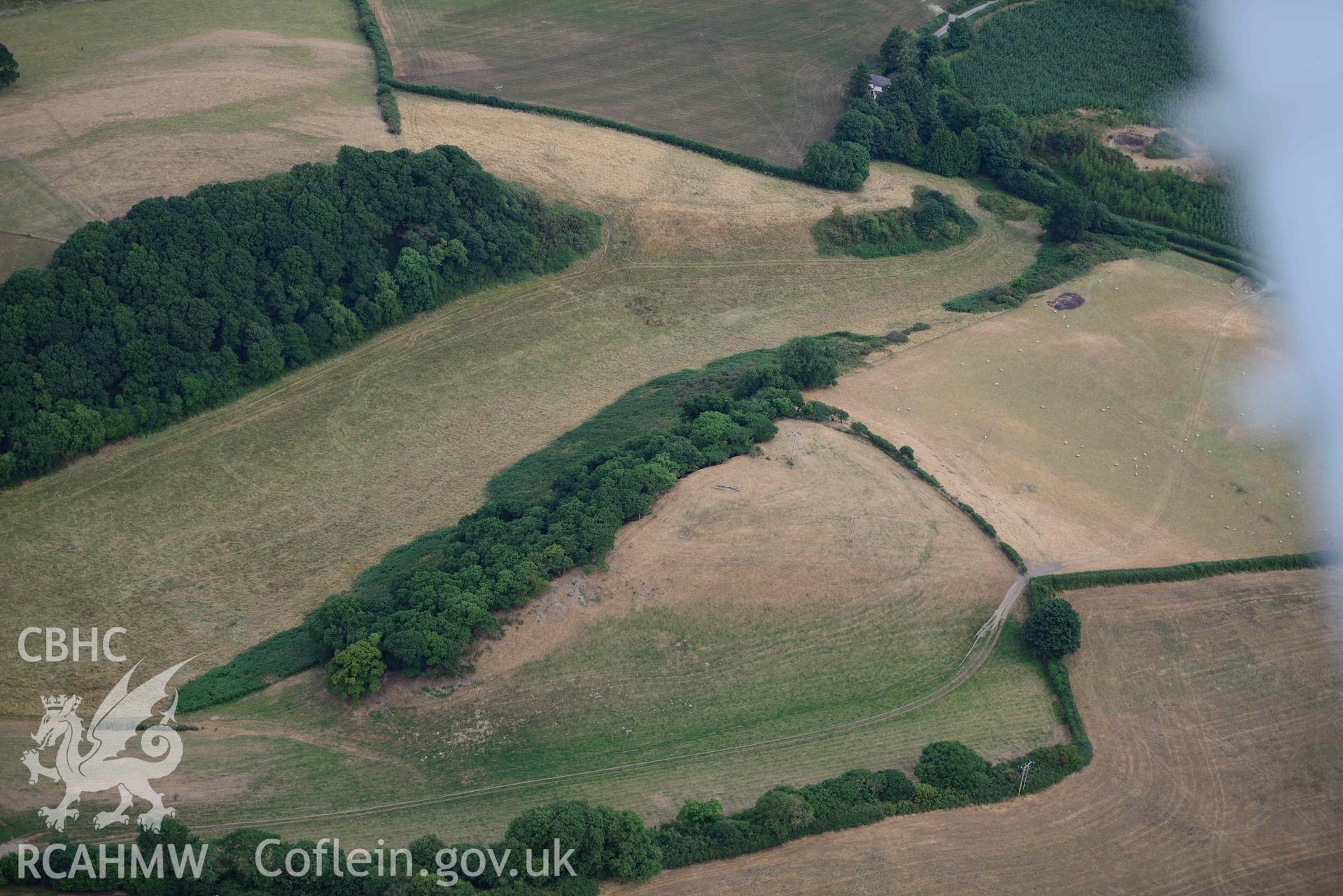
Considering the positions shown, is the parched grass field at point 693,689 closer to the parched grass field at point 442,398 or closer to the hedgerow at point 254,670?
the hedgerow at point 254,670

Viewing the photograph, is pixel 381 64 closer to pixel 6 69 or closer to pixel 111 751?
pixel 6 69

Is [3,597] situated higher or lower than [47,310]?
lower

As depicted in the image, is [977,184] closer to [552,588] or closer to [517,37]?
[517,37]

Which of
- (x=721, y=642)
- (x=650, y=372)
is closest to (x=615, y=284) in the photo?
(x=650, y=372)

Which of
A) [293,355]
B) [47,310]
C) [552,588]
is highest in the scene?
[47,310]

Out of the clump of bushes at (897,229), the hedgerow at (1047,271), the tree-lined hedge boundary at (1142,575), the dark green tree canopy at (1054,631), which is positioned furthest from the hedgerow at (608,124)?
the dark green tree canopy at (1054,631)

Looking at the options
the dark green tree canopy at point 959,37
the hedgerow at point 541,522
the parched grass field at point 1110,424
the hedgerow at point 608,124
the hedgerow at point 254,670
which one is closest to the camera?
the hedgerow at point 254,670

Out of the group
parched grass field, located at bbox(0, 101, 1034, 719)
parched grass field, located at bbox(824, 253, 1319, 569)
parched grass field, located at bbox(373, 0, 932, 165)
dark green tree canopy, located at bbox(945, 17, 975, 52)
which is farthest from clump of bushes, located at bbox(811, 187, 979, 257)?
dark green tree canopy, located at bbox(945, 17, 975, 52)
